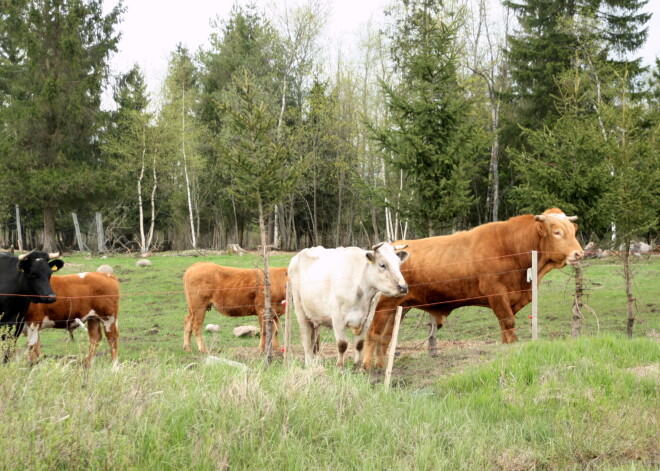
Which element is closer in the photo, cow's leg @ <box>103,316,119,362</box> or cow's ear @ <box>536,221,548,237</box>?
cow's ear @ <box>536,221,548,237</box>

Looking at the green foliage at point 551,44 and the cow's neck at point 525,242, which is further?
the green foliage at point 551,44

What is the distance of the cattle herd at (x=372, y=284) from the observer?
858cm

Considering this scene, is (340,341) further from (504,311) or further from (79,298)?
(79,298)

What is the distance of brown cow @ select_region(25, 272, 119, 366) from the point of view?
10008mm

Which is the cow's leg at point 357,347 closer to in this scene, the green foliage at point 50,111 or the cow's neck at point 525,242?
the cow's neck at point 525,242

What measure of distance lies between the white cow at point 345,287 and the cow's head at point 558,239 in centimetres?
235

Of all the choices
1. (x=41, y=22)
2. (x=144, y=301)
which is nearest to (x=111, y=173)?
(x=41, y=22)

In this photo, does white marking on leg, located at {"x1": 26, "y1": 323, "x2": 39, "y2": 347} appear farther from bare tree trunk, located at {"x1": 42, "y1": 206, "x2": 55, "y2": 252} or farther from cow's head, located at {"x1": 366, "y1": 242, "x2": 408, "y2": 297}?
bare tree trunk, located at {"x1": 42, "y1": 206, "x2": 55, "y2": 252}

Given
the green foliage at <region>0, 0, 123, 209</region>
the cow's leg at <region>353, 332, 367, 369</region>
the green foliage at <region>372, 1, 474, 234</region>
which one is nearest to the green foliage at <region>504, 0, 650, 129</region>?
the green foliage at <region>372, 1, 474, 234</region>

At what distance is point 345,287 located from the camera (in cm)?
856

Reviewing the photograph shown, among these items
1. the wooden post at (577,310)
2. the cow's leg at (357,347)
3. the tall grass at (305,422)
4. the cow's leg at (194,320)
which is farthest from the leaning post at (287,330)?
the wooden post at (577,310)

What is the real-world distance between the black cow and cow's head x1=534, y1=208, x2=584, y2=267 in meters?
7.60

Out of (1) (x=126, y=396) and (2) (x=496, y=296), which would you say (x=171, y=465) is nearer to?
→ (1) (x=126, y=396)

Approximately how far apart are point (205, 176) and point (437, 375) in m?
38.3
